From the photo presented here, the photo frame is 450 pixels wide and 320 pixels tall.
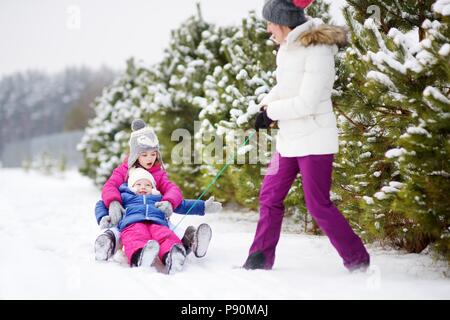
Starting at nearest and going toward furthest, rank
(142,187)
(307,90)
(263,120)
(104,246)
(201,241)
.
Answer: (307,90) → (263,120) → (104,246) → (201,241) → (142,187)

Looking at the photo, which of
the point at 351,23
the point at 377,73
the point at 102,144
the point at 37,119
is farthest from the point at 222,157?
the point at 37,119

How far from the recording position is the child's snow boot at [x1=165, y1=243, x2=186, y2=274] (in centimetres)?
329

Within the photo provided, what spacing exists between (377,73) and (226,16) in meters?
5.26

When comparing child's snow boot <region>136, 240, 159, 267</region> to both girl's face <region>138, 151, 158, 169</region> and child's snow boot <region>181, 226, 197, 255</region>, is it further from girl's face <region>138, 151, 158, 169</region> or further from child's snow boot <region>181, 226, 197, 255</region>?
girl's face <region>138, 151, 158, 169</region>

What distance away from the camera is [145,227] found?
3.74m

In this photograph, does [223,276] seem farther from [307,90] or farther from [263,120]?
[307,90]

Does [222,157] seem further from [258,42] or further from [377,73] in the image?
[377,73]

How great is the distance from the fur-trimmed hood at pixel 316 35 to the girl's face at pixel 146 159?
185 centimetres

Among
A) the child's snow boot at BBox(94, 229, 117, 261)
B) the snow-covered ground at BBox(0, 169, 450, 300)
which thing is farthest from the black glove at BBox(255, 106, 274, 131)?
the child's snow boot at BBox(94, 229, 117, 261)

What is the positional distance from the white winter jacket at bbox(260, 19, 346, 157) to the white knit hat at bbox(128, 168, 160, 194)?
4.89 ft

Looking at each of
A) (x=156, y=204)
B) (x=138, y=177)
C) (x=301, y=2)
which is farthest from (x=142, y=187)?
(x=301, y=2)

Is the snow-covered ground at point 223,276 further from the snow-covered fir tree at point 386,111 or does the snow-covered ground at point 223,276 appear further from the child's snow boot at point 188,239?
the snow-covered fir tree at point 386,111

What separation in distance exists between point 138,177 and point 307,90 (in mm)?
1848

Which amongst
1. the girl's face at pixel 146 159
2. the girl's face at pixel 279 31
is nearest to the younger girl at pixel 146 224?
the girl's face at pixel 146 159
